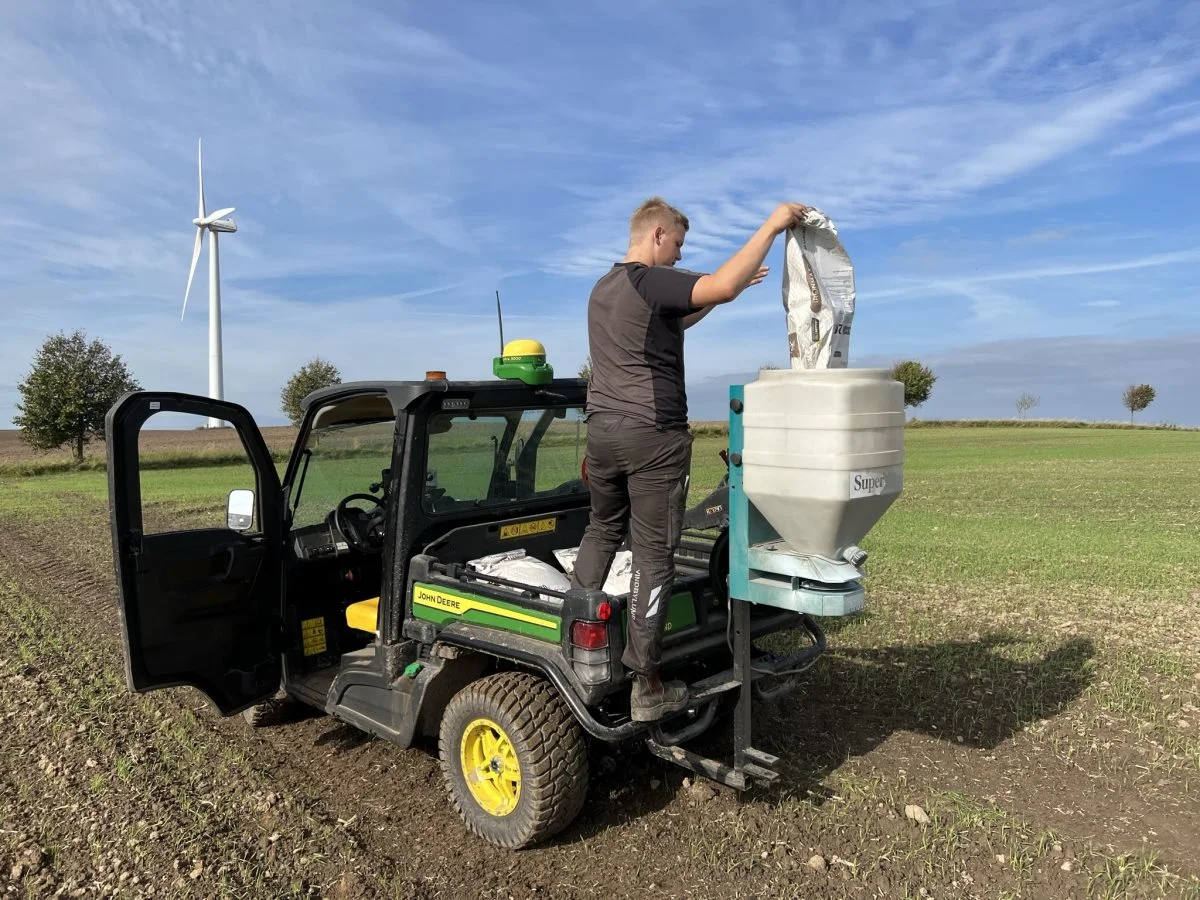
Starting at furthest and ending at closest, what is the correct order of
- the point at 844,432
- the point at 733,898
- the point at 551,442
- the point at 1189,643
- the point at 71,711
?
the point at 1189,643
the point at 71,711
the point at 551,442
the point at 733,898
the point at 844,432

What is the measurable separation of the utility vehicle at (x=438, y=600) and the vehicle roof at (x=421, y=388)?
11mm

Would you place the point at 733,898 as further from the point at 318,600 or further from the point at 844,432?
the point at 318,600

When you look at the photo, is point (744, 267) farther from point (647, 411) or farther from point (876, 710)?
point (876, 710)

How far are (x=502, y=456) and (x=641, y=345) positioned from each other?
152 centimetres

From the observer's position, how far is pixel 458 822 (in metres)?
3.66

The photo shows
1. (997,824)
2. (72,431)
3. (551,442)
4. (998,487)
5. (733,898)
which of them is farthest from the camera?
(72,431)

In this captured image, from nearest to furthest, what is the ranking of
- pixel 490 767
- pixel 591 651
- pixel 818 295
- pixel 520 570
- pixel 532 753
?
1. pixel 818 295
2. pixel 591 651
3. pixel 532 753
4. pixel 490 767
5. pixel 520 570

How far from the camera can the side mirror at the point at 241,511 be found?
4172mm

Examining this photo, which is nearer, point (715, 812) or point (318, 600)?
point (715, 812)

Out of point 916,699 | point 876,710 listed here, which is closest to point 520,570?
point 876,710

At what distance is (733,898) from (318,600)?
2.80 meters

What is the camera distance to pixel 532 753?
3.26 m

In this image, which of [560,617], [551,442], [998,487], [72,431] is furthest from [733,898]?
[72,431]

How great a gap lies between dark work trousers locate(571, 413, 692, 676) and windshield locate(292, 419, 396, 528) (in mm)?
1695
